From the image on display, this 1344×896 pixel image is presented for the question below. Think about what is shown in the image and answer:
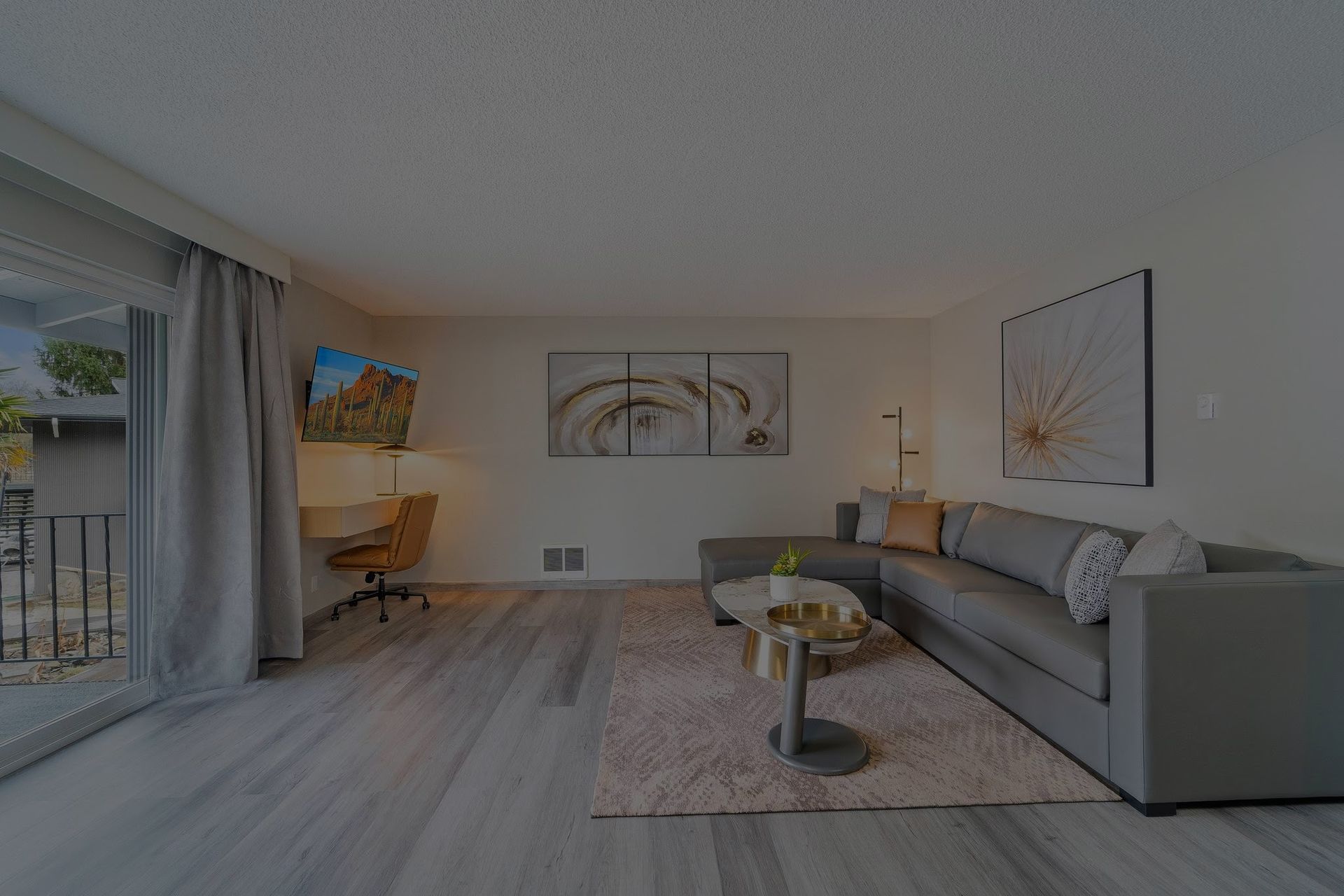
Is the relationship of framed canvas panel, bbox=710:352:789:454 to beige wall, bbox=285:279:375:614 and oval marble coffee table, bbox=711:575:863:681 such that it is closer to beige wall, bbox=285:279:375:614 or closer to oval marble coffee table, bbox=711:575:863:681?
oval marble coffee table, bbox=711:575:863:681

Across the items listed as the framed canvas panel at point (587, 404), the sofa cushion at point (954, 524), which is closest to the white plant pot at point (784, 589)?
the sofa cushion at point (954, 524)

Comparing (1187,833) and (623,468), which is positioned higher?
(623,468)

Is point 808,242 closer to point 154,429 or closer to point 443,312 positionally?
point 443,312

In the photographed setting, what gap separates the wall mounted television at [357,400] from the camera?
12.3 feet

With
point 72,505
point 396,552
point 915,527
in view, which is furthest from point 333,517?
point 915,527

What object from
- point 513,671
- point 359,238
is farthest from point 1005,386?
point 359,238

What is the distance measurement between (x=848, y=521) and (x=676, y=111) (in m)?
3.53

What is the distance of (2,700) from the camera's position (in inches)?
90.4

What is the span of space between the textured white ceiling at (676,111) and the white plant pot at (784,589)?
6.33 feet

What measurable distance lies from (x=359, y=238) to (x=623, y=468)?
2720 mm

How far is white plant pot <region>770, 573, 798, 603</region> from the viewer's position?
9.35ft

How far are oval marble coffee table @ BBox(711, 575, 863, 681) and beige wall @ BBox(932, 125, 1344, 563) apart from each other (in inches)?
68.9

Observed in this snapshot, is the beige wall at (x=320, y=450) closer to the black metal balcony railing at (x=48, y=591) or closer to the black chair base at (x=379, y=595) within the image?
the black chair base at (x=379, y=595)

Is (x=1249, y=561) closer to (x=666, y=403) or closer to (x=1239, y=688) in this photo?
(x=1239, y=688)
